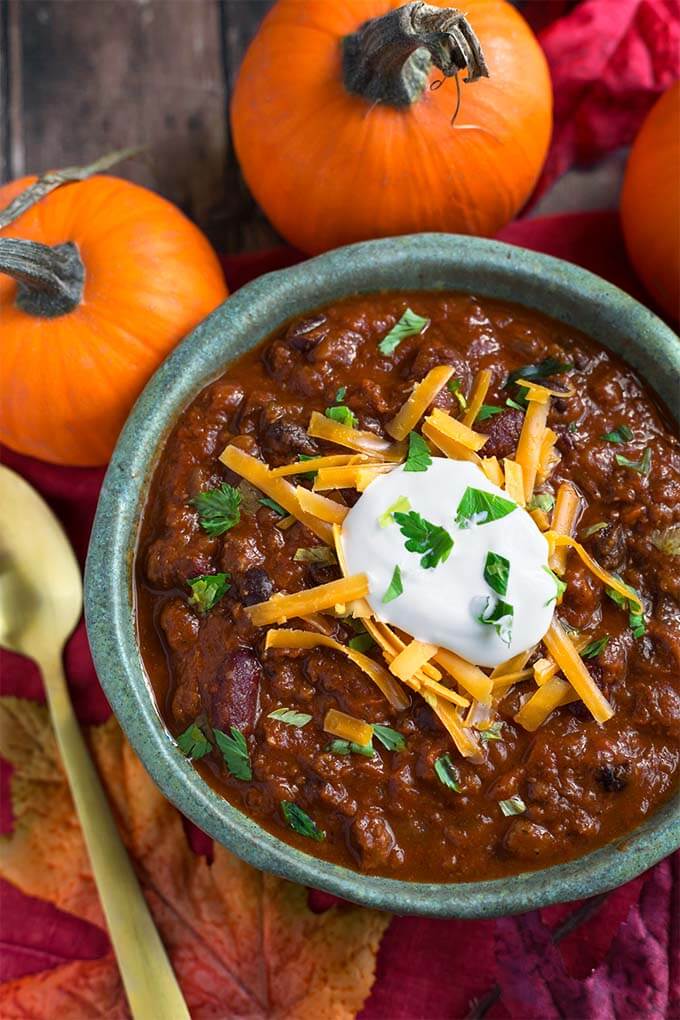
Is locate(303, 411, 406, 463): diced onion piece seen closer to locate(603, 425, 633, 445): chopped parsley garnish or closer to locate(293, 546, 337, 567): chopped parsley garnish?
locate(293, 546, 337, 567): chopped parsley garnish

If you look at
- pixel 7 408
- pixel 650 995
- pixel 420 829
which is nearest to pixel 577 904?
pixel 650 995

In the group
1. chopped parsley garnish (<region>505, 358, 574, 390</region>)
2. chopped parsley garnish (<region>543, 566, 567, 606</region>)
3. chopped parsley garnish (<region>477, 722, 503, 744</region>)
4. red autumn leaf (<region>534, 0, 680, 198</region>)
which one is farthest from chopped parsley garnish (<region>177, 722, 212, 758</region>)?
red autumn leaf (<region>534, 0, 680, 198</region>)

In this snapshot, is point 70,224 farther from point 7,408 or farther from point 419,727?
point 419,727

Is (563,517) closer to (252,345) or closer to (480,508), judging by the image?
(480,508)

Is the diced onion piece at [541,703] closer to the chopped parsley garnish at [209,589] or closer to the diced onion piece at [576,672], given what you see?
the diced onion piece at [576,672]

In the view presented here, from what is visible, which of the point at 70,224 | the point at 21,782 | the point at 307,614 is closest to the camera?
the point at 307,614

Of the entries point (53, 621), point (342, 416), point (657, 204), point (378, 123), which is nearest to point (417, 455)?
point (342, 416)
